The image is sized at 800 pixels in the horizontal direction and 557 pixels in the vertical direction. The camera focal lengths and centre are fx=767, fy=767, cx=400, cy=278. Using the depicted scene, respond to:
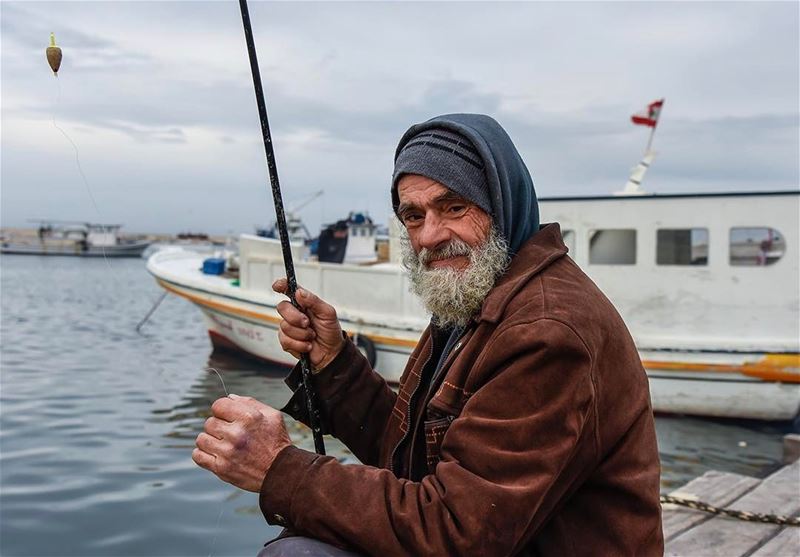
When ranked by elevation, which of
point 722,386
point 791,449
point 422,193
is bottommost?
point 722,386

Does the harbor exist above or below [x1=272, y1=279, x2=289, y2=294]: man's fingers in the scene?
below

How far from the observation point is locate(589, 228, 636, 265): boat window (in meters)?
9.90

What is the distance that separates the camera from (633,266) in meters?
9.55

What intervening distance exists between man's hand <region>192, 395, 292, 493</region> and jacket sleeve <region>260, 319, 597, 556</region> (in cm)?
13

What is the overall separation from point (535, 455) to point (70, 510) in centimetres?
566

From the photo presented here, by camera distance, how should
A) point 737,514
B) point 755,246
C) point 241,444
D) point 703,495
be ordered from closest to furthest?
point 241,444 → point 737,514 → point 703,495 → point 755,246

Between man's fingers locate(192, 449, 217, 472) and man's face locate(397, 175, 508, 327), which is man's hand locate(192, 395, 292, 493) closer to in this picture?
man's fingers locate(192, 449, 217, 472)

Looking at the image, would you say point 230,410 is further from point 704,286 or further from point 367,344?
point 367,344

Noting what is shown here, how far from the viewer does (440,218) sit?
219 cm

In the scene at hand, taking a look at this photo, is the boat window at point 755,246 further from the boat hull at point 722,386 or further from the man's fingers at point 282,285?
the man's fingers at point 282,285

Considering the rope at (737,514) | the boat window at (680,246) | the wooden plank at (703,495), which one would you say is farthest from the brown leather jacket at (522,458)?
the boat window at (680,246)

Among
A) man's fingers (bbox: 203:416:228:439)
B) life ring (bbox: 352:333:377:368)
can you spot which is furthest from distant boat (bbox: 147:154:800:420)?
man's fingers (bbox: 203:416:228:439)

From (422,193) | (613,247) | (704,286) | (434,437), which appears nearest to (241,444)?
(434,437)

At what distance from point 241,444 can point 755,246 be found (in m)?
8.65
